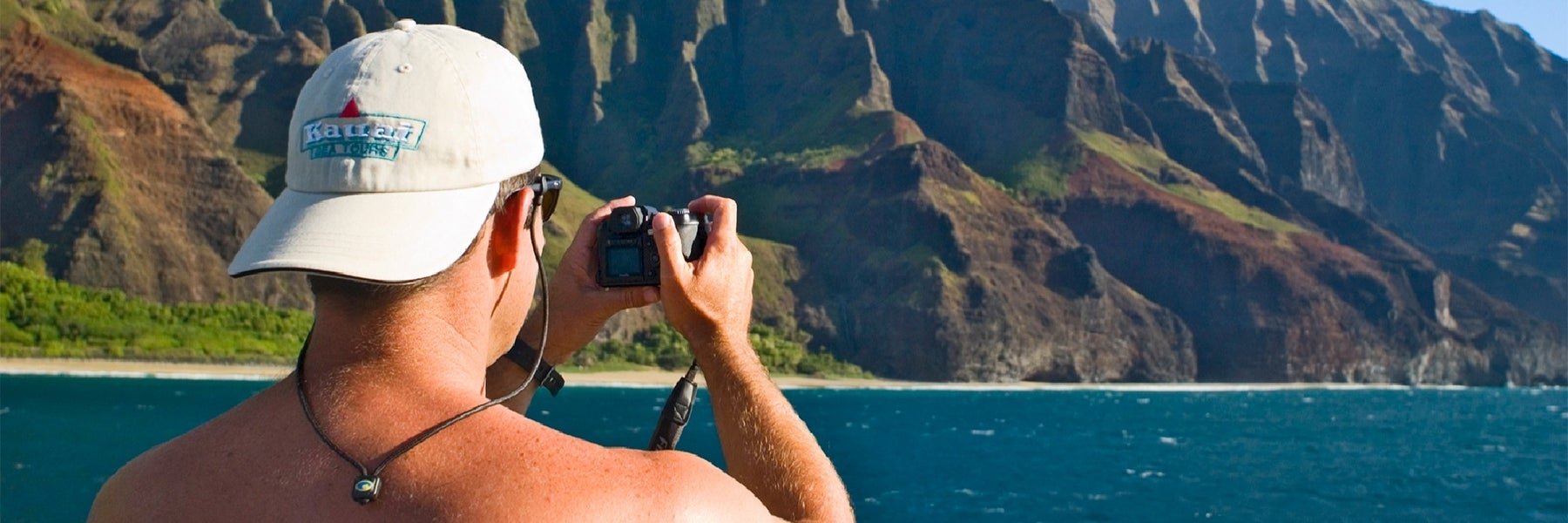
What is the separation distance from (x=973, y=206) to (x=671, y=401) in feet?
581

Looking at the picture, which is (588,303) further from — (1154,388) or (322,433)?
(1154,388)

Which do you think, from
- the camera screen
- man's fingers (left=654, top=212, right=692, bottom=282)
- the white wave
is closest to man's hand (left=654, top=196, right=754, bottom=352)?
man's fingers (left=654, top=212, right=692, bottom=282)

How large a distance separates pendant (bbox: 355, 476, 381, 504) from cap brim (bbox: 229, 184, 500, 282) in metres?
0.37

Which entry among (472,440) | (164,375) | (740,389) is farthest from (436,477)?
(164,375)

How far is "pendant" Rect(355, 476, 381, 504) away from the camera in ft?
7.73

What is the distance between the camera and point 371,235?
262 cm

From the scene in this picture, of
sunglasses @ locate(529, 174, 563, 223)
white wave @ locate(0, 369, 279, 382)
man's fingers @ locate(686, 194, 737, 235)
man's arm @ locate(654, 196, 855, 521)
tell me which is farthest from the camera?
white wave @ locate(0, 369, 279, 382)

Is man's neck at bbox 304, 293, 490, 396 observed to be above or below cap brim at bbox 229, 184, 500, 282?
below

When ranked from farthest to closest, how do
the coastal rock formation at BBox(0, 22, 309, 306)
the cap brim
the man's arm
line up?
the coastal rock formation at BBox(0, 22, 309, 306)
the man's arm
the cap brim

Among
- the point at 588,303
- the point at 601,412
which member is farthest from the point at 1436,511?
the point at 588,303

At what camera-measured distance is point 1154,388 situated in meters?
176

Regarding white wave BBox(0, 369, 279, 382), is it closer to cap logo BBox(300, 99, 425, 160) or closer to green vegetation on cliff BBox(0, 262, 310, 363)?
green vegetation on cliff BBox(0, 262, 310, 363)

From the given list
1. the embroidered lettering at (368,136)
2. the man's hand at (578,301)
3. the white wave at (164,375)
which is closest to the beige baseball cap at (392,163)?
the embroidered lettering at (368,136)

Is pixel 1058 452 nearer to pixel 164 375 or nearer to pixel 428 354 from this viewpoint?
pixel 164 375
